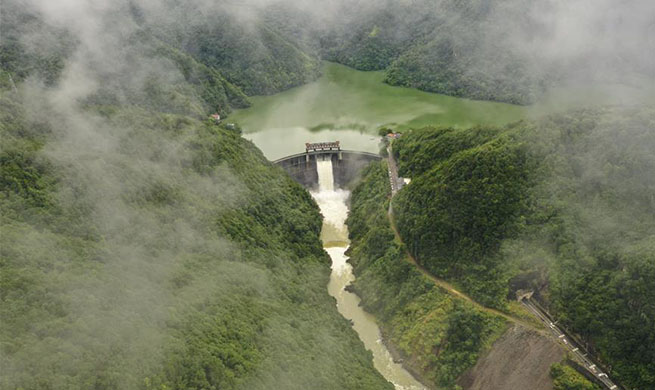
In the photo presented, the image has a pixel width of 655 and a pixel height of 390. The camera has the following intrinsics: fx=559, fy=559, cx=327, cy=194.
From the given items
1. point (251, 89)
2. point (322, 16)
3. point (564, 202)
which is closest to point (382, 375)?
point (564, 202)

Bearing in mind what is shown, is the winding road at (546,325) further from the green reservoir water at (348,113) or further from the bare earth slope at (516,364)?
the green reservoir water at (348,113)

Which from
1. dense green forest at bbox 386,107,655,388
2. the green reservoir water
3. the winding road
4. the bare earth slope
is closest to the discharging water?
the bare earth slope

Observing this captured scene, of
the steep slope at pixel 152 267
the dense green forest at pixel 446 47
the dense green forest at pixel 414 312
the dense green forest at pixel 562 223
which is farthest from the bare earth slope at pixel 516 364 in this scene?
the dense green forest at pixel 446 47

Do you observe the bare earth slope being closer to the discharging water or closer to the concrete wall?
the discharging water

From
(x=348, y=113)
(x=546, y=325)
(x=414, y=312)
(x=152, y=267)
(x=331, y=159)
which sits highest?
(x=348, y=113)

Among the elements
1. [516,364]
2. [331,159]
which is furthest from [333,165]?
[516,364]

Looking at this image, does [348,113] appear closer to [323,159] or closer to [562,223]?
[323,159]

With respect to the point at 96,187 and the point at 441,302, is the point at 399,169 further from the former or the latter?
the point at 96,187
